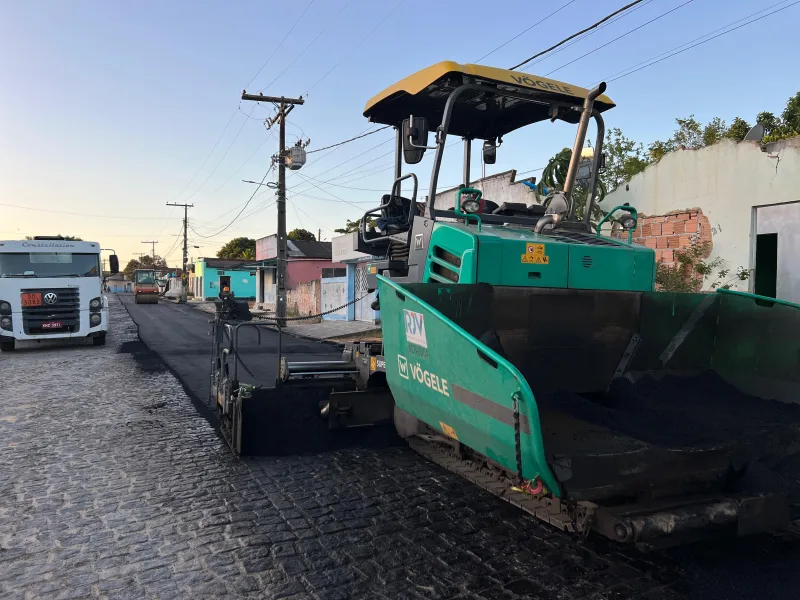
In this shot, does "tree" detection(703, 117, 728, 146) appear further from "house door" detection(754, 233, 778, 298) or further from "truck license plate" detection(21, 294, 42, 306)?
"truck license plate" detection(21, 294, 42, 306)

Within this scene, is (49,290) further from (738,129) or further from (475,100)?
(738,129)

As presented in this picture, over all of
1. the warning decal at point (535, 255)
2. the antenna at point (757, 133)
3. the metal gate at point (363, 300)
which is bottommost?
the metal gate at point (363, 300)

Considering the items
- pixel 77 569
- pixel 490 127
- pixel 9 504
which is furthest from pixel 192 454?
pixel 490 127

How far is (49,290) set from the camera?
1402 centimetres

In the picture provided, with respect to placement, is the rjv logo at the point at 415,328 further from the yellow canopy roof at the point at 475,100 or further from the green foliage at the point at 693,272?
the green foliage at the point at 693,272

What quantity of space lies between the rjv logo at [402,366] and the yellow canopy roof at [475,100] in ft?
6.77

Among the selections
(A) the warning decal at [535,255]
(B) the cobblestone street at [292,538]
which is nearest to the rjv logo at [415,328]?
(A) the warning decal at [535,255]

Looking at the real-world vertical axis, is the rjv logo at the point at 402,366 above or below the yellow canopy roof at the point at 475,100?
below

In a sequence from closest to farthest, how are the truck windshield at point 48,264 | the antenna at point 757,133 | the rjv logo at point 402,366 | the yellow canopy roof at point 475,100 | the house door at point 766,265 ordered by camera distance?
the rjv logo at point 402,366, the yellow canopy roof at point 475,100, the house door at point 766,265, the antenna at point 757,133, the truck windshield at point 48,264

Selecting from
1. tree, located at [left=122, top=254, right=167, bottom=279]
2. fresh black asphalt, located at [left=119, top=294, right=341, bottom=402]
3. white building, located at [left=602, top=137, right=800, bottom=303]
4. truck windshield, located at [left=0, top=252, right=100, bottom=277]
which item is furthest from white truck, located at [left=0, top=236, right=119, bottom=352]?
tree, located at [left=122, top=254, right=167, bottom=279]

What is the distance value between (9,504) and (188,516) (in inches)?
52.7

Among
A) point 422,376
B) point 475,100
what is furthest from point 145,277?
point 422,376

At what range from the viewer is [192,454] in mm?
5559

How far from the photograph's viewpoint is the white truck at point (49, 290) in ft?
45.6
